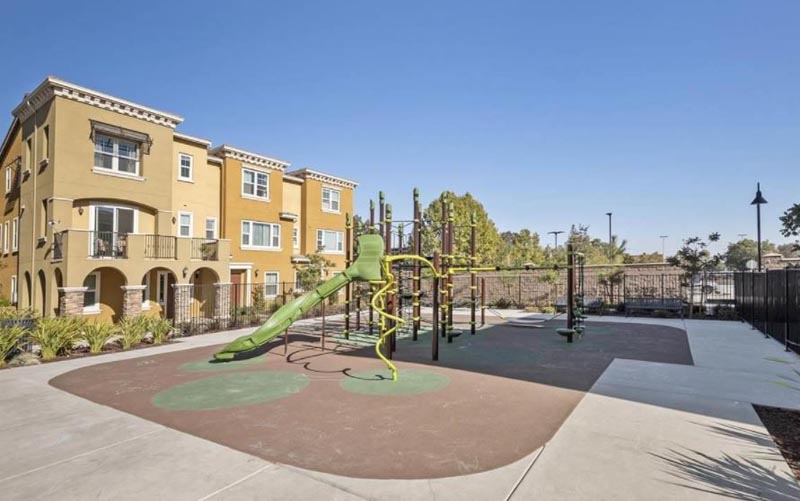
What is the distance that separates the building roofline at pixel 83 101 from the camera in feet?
53.5

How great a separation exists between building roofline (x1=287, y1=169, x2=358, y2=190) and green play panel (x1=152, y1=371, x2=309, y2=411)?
2040 centimetres

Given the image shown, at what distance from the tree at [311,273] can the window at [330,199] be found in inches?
183

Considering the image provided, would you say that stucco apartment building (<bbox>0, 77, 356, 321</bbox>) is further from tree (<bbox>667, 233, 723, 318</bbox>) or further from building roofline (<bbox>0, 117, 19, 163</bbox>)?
tree (<bbox>667, 233, 723, 318</bbox>)

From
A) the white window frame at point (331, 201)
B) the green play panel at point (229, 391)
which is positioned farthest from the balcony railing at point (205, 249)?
the green play panel at point (229, 391)

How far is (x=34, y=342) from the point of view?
11.7 metres

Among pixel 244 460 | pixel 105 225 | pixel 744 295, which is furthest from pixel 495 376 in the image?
pixel 105 225

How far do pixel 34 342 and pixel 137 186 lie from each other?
354 inches

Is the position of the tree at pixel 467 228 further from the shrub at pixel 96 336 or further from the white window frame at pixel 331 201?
the shrub at pixel 96 336

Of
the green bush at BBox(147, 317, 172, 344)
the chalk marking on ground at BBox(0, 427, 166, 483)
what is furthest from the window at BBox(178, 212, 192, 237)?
the chalk marking on ground at BBox(0, 427, 166, 483)

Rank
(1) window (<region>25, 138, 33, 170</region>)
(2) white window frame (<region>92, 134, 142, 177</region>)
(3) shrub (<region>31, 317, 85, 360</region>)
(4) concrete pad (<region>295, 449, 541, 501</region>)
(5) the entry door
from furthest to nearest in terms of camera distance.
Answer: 1. (1) window (<region>25, 138, 33, 170</region>)
2. (2) white window frame (<region>92, 134, 142, 177</region>)
3. (5) the entry door
4. (3) shrub (<region>31, 317, 85, 360</region>)
5. (4) concrete pad (<region>295, 449, 541, 501</region>)

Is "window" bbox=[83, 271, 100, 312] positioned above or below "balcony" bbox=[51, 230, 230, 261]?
below

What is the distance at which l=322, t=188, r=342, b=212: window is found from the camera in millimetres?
29266

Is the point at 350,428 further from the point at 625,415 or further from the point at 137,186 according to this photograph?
the point at 137,186

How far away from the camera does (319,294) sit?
11.1 metres
